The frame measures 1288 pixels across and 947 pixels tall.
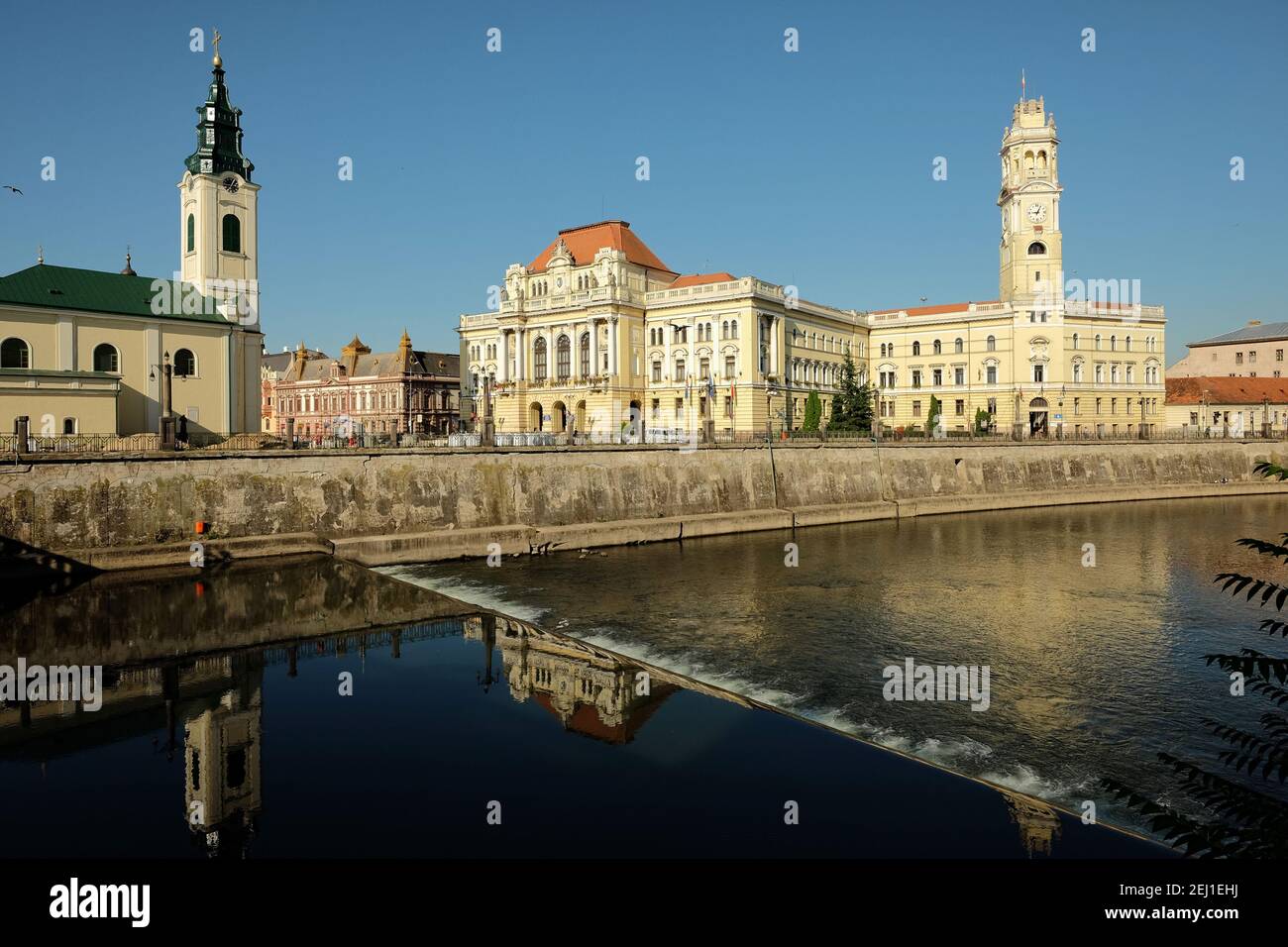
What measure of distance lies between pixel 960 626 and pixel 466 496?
23066 millimetres

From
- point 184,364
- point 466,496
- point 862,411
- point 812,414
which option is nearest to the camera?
point 466,496

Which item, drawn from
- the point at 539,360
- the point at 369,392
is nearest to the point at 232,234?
the point at 539,360

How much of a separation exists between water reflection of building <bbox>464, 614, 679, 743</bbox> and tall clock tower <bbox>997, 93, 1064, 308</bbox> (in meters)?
76.6

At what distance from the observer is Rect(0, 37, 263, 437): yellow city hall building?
41125 mm

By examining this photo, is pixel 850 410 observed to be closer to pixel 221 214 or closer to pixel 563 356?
pixel 563 356

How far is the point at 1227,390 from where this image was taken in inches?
3656

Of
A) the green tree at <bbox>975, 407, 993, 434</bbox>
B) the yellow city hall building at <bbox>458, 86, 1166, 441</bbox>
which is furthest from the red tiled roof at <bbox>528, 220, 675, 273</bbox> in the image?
the green tree at <bbox>975, 407, 993, 434</bbox>

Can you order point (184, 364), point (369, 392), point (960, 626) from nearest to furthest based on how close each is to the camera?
point (960, 626) → point (184, 364) → point (369, 392)

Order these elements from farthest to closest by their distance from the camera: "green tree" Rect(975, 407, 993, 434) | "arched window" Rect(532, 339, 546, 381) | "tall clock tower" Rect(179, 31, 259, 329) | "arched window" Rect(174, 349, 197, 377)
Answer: "arched window" Rect(532, 339, 546, 381) < "green tree" Rect(975, 407, 993, 434) < "tall clock tower" Rect(179, 31, 259, 329) < "arched window" Rect(174, 349, 197, 377)

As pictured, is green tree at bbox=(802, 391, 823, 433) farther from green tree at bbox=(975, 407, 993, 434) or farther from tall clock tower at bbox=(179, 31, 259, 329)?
tall clock tower at bbox=(179, 31, 259, 329)

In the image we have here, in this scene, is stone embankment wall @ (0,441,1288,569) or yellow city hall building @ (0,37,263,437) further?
yellow city hall building @ (0,37,263,437)

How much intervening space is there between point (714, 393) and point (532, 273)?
22.5m

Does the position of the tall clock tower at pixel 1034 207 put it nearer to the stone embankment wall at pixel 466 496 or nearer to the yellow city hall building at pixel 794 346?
the yellow city hall building at pixel 794 346
